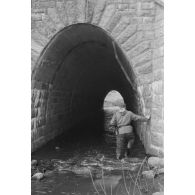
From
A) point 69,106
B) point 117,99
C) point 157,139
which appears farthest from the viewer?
point 69,106

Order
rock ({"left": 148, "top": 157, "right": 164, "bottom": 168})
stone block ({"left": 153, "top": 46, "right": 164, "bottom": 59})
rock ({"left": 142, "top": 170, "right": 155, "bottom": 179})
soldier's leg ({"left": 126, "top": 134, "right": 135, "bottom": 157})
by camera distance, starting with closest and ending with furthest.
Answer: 1. rock ({"left": 142, "top": 170, "right": 155, "bottom": 179})
2. rock ({"left": 148, "top": 157, "right": 164, "bottom": 168})
3. stone block ({"left": 153, "top": 46, "right": 164, "bottom": 59})
4. soldier's leg ({"left": 126, "top": 134, "right": 135, "bottom": 157})

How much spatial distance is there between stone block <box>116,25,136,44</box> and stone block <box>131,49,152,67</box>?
469mm

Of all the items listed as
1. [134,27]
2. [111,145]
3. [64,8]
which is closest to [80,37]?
[64,8]

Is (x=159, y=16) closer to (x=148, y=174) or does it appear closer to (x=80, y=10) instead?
(x=80, y=10)

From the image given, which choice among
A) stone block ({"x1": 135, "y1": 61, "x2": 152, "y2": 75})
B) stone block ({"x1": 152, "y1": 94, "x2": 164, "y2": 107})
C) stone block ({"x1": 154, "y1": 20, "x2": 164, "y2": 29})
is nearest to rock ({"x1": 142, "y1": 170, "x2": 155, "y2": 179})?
stone block ({"x1": 152, "y1": 94, "x2": 164, "y2": 107})

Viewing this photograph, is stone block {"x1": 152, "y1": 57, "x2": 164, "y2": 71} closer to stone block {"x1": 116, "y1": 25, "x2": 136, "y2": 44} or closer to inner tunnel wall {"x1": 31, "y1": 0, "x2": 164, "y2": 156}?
inner tunnel wall {"x1": 31, "y1": 0, "x2": 164, "y2": 156}

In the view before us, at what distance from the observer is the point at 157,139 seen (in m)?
6.38

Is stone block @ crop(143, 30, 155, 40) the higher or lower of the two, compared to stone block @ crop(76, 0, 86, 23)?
lower

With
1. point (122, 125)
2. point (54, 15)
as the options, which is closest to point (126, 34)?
point (54, 15)

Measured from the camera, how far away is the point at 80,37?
809 centimetres

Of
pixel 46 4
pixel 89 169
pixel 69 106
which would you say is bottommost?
pixel 89 169

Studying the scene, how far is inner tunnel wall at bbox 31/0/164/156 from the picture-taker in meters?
6.41

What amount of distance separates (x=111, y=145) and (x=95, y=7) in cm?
416

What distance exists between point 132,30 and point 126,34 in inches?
6.0
